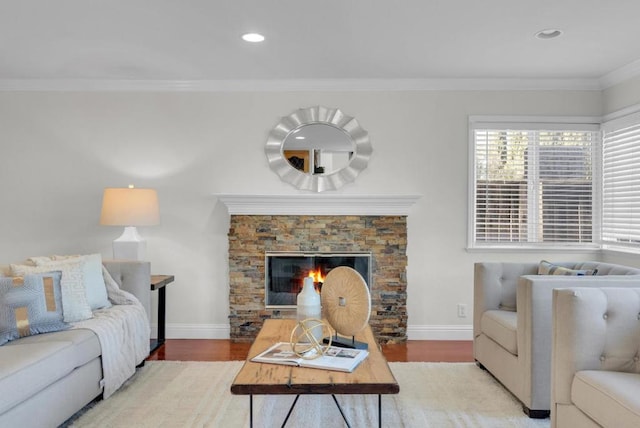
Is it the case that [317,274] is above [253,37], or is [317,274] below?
below

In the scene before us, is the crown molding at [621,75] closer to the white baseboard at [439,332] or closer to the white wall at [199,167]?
the white wall at [199,167]

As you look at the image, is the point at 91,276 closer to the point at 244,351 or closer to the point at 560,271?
the point at 244,351

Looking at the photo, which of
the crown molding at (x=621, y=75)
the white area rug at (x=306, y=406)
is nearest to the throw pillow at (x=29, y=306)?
the white area rug at (x=306, y=406)

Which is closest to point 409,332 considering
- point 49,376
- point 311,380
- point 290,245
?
point 290,245

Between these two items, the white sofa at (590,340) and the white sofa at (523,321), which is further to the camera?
the white sofa at (523,321)

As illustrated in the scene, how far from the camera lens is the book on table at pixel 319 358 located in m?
2.28

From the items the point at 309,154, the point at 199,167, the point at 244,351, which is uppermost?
the point at 309,154

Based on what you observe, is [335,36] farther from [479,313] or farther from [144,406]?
[144,406]

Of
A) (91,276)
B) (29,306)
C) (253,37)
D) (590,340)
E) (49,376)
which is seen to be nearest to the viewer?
(590,340)

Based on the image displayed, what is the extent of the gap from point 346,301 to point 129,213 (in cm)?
237

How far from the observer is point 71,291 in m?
3.15

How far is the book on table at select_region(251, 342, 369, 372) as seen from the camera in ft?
7.47

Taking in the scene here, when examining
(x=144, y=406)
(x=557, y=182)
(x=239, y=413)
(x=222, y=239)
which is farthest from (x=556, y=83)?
(x=144, y=406)

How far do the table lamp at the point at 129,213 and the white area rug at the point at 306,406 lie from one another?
3.83 feet
